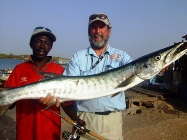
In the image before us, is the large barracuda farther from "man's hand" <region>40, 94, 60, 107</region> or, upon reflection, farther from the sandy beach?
the sandy beach

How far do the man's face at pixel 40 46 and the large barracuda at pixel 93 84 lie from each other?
0.65 m

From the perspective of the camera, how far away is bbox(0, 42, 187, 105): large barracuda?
13.5 feet

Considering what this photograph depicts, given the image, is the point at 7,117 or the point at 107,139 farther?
the point at 7,117

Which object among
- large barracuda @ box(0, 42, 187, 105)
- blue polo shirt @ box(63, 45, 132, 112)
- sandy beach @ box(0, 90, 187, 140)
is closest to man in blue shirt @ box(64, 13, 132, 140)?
blue polo shirt @ box(63, 45, 132, 112)

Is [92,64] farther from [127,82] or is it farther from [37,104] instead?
[37,104]

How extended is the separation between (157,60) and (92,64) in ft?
3.72

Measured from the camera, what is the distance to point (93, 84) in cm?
420

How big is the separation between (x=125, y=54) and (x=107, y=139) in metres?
1.52

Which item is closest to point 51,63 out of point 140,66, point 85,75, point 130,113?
point 85,75

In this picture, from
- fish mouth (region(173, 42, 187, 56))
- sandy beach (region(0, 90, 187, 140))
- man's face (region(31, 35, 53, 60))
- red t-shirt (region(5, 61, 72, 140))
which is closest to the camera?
fish mouth (region(173, 42, 187, 56))

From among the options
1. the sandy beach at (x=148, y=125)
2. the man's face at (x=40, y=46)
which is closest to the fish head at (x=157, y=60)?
the man's face at (x=40, y=46)

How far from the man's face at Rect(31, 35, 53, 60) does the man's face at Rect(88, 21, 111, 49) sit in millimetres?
797

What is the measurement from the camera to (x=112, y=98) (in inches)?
173

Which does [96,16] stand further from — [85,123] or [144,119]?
[144,119]
